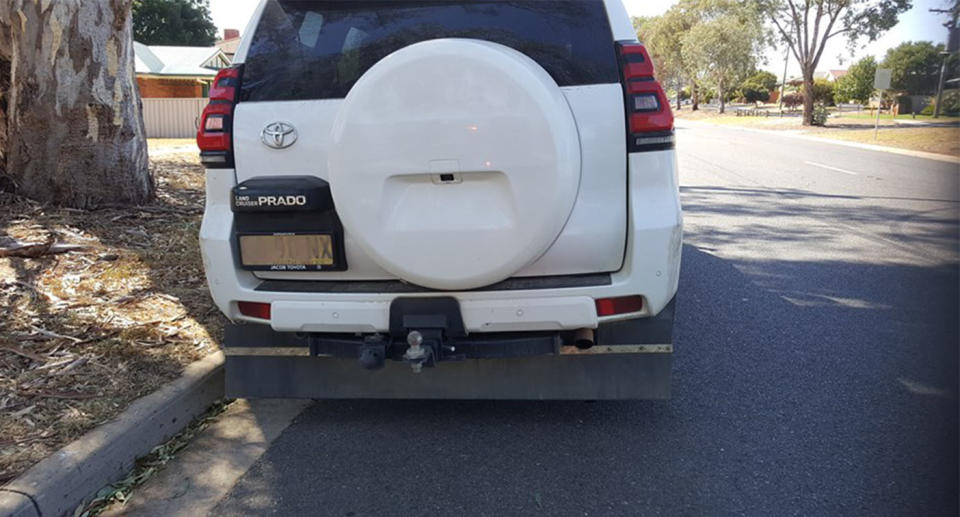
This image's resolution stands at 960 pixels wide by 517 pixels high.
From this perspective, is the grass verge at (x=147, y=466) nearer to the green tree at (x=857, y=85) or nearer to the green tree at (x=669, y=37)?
the green tree at (x=857, y=85)

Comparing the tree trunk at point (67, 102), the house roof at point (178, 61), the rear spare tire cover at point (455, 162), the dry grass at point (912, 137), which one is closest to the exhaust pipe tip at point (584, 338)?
the rear spare tire cover at point (455, 162)

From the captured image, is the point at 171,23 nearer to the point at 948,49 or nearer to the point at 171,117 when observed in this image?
the point at 171,117

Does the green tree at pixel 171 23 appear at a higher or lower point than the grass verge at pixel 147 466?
higher

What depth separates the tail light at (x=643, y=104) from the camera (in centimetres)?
318

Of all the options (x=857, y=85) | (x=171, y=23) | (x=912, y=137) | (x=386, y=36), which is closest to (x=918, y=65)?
(x=386, y=36)

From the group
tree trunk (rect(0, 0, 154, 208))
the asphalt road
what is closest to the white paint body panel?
the asphalt road

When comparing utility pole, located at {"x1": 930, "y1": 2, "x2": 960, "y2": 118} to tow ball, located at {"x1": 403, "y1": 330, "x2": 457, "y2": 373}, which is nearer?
utility pole, located at {"x1": 930, "y1": 2, "x2": 960, "y2": 118}

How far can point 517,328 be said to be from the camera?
3.21m

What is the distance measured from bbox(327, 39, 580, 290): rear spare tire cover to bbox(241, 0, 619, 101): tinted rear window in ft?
0.97

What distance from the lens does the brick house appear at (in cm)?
3356

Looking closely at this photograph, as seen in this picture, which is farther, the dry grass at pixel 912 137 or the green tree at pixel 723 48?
the green tree at pixel 723 48

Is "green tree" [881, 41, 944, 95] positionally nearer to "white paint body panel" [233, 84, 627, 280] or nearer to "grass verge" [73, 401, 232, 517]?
"white paint body panel" [233, 84, 627, 280]

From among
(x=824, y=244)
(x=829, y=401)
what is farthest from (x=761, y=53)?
(x=829, y=401)

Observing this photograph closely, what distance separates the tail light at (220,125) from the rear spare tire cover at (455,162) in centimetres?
58
